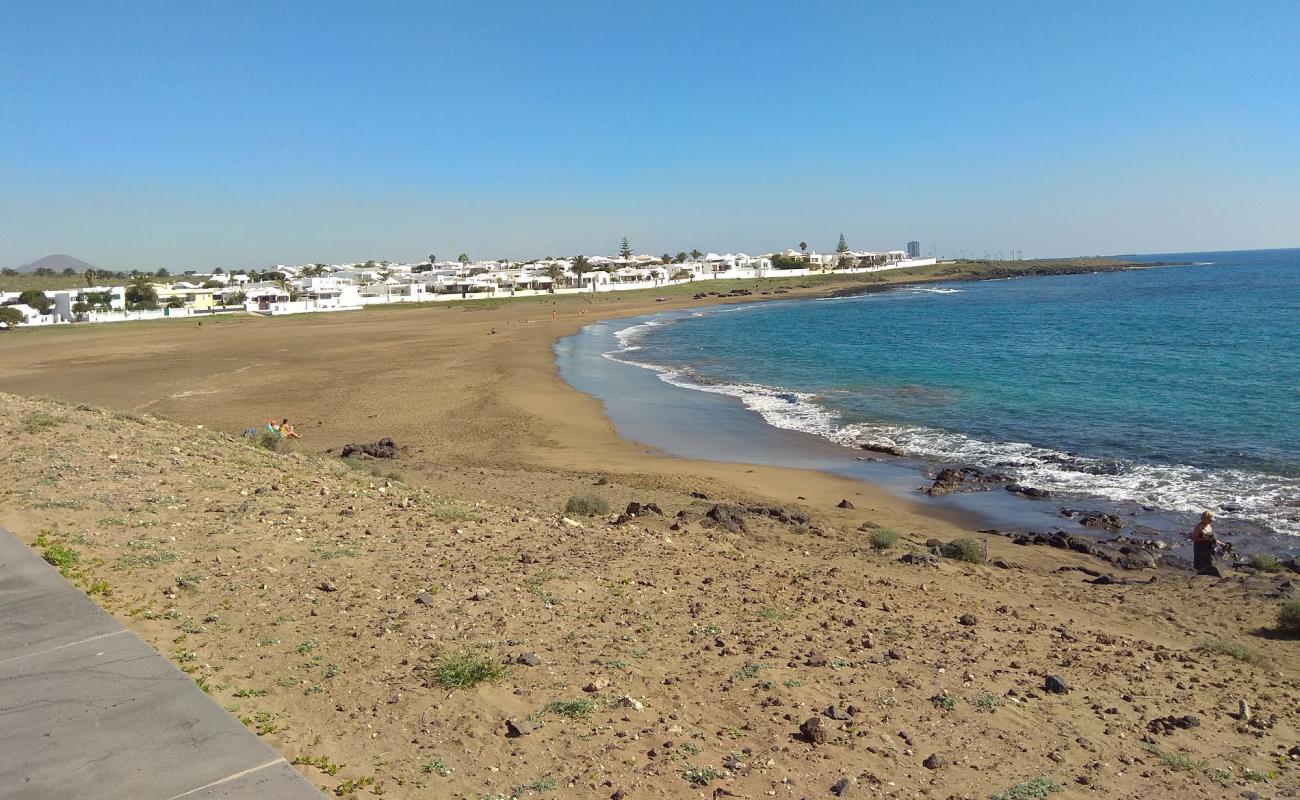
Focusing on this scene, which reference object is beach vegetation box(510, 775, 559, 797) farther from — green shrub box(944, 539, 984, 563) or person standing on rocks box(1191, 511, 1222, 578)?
person standing on rocks box(1191, 511, 1222, 578)

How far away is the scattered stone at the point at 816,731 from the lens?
255 inches

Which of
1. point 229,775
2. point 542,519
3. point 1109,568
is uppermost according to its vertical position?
point 229,775

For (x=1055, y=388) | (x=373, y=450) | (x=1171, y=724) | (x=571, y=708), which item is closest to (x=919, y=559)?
(x=1171, y=724)

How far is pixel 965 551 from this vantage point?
13055 mm

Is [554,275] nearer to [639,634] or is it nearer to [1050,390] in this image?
[1050,390]

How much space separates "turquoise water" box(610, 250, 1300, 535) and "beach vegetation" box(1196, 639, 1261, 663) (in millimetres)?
7886

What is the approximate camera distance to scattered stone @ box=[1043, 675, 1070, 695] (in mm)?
7929

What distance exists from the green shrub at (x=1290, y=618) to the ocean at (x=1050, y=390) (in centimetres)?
628

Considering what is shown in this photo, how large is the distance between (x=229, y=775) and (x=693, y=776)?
9.57 ft

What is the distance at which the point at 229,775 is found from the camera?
4.55 metres

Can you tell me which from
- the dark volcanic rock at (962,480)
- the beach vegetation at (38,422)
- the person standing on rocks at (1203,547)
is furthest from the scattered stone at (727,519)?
the beach vegetation at (38,422)

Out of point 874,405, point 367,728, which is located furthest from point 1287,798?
point 874,405

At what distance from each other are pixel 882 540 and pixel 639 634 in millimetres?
6228

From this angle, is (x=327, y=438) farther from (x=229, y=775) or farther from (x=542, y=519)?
(x=229, y=775)
